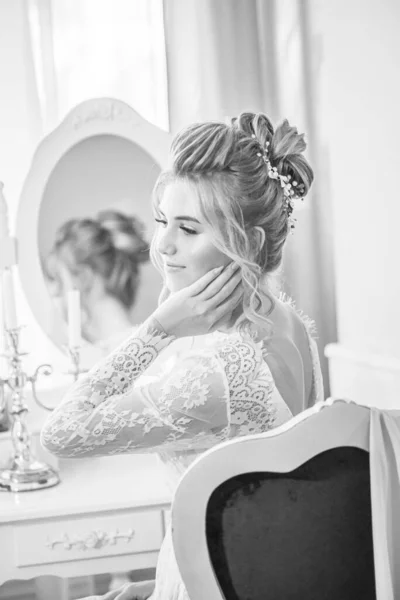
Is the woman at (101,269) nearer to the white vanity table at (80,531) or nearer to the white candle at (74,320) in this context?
the white candle at (74,320)

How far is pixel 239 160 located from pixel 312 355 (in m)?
0.41

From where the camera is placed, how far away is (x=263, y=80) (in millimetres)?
3146

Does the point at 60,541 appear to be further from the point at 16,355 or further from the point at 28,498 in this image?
the point at 16,355

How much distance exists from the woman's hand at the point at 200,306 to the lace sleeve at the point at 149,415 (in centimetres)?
7

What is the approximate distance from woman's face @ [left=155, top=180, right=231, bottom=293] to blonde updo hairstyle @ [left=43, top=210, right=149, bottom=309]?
100cm

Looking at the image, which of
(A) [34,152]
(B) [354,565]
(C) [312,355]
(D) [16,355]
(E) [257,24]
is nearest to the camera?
(B) [354,565]

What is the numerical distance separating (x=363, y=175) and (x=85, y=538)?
56.8 inches

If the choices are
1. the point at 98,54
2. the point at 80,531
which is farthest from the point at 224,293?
the point at 98,54

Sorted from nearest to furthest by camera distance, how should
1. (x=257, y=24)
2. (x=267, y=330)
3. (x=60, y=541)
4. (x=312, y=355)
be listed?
1. (x=267, y=330)
2. (x=312, y=355)
3. (x=60, y=541)
4. (x=257, y=24)

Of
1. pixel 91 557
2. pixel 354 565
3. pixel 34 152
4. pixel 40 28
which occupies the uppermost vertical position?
pixel 40 28

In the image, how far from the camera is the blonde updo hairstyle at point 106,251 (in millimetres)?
2604

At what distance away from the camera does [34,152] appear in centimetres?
261

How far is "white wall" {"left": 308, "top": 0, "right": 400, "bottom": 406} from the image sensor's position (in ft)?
8.54

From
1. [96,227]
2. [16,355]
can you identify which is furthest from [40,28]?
[16,355]
